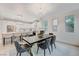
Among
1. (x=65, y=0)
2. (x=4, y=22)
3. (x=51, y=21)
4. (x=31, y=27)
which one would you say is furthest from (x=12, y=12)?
(x=65, y=0)

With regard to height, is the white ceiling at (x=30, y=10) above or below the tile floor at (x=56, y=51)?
above

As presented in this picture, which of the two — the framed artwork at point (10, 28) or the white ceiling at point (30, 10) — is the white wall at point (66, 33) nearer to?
the white ceiling at point (30, 10)

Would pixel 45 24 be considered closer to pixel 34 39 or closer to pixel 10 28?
pixel 34 39

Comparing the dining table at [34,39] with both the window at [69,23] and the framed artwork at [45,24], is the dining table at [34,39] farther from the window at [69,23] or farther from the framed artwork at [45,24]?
the window at [69,23]

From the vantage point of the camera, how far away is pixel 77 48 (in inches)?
82.7

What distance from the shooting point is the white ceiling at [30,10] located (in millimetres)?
2084

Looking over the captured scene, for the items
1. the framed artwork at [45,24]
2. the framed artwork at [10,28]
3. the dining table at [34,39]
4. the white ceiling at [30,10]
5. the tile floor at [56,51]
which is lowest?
the tile floor at [56,51]

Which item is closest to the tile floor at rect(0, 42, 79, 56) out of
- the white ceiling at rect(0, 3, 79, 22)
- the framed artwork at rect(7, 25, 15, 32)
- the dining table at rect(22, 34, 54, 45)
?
the dining table at rect(22, 34, 54, 45)

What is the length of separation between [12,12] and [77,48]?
4.44ft

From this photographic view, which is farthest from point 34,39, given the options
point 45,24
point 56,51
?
point 56,51

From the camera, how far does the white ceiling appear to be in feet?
6.84

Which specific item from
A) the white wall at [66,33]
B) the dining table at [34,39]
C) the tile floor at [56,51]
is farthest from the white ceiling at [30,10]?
the tile floor at [56,51]

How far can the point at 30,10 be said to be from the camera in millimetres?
2098

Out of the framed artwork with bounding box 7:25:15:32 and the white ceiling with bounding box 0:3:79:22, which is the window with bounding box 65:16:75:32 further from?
the framed artwork with bounding box 7:25:15:32
